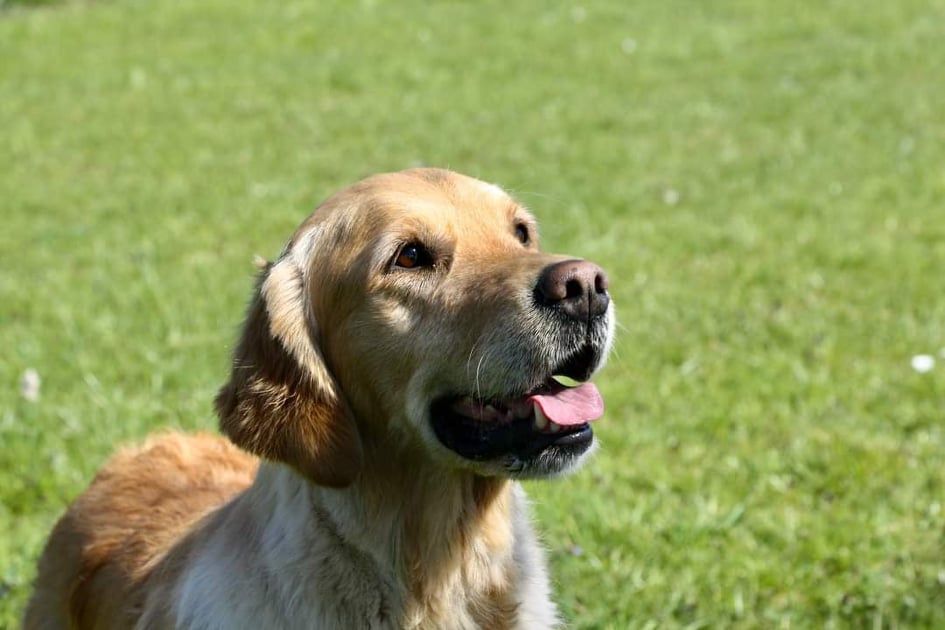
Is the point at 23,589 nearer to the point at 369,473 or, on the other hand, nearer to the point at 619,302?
the point at 369,473

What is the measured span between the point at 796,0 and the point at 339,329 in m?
15.2

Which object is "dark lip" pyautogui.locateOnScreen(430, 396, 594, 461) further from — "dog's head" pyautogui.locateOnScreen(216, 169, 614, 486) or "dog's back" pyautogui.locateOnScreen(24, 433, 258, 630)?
"dog's back" pyautogui.locateOnScreen(24, 433, 258, 630)

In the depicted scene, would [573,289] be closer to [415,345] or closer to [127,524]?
[415,345]

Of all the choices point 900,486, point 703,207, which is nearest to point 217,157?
point 703,207

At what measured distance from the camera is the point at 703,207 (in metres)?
9.24

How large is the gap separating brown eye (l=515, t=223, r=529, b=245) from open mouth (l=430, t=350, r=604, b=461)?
0.60 meters

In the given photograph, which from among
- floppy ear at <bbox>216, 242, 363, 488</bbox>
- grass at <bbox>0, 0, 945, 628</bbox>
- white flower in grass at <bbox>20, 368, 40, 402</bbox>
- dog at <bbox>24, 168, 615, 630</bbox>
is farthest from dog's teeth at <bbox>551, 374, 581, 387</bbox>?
white flower in grass at <bbox>20, 368, 40, 402</bbox>

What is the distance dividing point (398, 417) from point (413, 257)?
455mm

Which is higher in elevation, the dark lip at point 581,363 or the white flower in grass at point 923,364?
the dark lip at point 581,363

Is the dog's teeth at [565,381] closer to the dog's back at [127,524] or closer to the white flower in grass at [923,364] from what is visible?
the dog's back at [127,524]

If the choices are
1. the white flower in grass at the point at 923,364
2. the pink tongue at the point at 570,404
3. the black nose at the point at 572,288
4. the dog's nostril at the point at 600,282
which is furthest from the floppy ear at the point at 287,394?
the white flower in grass at the point at 923,364

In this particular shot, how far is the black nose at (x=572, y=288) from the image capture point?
117 inches

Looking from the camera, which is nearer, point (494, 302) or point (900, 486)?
point (494, 302)

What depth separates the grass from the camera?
466cm
